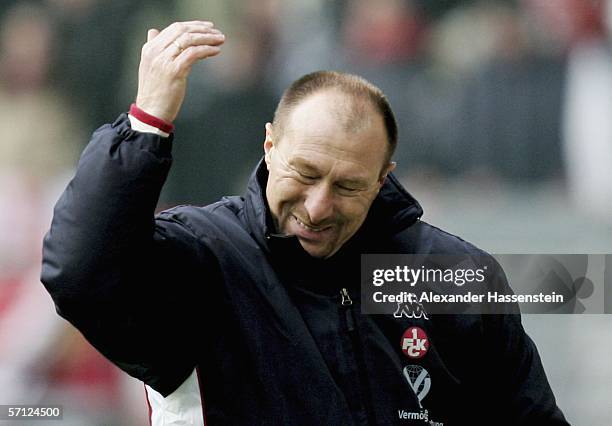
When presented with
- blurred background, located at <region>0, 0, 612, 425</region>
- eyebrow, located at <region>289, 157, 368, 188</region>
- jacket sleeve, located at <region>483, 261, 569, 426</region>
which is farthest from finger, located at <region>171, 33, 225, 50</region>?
blurred background, located at <region>0, 0, 612, 425</region>

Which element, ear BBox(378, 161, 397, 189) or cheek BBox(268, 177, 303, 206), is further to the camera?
ear BBox(378, 161, 397, 189)

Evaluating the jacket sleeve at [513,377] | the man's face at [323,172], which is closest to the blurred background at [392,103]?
the jacket sleeve at [513,377]

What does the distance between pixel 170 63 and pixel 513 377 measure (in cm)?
94

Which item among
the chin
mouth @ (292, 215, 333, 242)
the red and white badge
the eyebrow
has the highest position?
the eyebrow

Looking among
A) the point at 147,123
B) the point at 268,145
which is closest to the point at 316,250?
the point at 268,145

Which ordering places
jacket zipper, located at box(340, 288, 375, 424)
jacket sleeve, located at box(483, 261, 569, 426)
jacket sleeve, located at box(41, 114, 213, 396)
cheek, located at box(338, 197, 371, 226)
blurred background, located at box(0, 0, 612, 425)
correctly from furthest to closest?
blurred background, located at box(0, 0, 612, 425)
jacket sleeve, located at box(483, 261, 569, 426)
cheek, located at box(338, 197, 371, 226)
jacket zipper, located at box(340, 288, 375, 424)
jacket sleeve, located at box(41, 114, 213, 396)

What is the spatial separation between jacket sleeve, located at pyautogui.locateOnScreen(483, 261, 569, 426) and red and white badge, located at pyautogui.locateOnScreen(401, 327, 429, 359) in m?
0.17

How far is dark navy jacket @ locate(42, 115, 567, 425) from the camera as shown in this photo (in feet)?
6.03

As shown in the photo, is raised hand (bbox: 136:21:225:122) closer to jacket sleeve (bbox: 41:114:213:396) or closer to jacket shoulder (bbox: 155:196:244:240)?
jacket sleeve (bbox: 41:114:213:396)

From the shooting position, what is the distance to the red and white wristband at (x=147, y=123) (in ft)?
6.16

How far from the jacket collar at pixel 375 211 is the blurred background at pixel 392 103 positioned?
2246 millimetres

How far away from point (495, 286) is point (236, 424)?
634 mm

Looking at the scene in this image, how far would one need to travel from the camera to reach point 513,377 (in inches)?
91.4

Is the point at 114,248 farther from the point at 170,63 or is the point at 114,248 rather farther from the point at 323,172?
the point at 323,172
